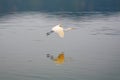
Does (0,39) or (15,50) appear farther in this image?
(0,39)

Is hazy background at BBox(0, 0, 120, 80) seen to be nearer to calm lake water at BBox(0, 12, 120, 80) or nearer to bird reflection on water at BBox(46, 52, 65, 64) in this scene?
calm lake water at BBox(0, 12, 120, 80)

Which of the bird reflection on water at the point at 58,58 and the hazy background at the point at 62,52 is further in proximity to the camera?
the bird reflection on water at the point at 58,58

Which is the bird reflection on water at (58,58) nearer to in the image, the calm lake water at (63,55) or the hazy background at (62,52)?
the calm lake water at (63,55)

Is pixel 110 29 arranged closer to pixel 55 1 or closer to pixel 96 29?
pixel 96 29

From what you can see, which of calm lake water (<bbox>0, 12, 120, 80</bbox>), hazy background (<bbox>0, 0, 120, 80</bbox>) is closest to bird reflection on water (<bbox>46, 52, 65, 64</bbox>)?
calm lake water (<bbox>0, 12, 120, 80</bbox>)

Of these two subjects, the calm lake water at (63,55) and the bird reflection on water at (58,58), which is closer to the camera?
the calm lake water at (63,55)

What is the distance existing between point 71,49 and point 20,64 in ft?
10.1

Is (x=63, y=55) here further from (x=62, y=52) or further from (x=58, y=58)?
(x=62, y=52)

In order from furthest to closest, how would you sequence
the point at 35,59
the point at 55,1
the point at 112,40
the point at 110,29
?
the point at 55,1, the point at 110,29, the point at 112,40, the point at 35,59

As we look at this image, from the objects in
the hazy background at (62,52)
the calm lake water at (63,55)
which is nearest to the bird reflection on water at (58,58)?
the calm lake water at (63,55)

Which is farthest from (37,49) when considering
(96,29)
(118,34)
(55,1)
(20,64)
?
(55,1)

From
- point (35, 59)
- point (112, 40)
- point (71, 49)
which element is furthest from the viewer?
point (112, 40)

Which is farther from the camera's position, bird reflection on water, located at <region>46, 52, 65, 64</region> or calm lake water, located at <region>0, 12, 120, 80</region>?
bird reflection on water, located at <region>46, 52, 65, 64</region>

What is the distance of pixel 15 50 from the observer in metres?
15.5
